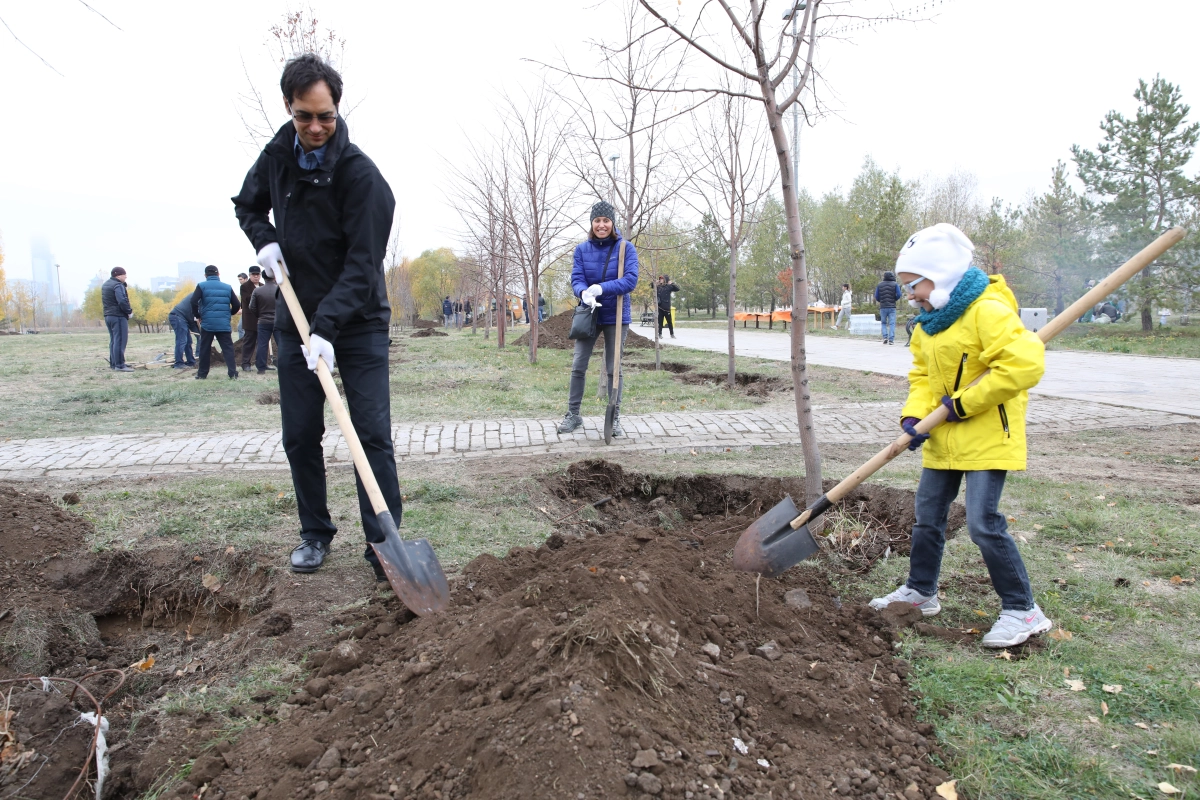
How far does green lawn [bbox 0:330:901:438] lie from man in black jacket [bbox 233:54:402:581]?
4.17 metres

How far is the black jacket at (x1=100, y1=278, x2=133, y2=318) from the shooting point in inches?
522

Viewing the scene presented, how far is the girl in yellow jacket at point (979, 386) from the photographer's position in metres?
2.64

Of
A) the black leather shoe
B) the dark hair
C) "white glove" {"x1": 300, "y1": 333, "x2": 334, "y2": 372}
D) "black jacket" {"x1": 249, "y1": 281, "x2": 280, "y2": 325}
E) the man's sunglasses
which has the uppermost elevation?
the dark hair

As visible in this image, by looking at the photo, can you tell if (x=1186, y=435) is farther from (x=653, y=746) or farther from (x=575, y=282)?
(x=653, y=746)

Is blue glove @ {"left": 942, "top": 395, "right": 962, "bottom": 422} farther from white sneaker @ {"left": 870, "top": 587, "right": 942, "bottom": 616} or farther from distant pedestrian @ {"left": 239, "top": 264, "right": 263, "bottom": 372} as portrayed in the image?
distant pedestrian @ {"left": 239, "top": 264, "right": 263, "bottom": 372}

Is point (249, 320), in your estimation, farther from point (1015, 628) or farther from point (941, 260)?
point (1015, 628)

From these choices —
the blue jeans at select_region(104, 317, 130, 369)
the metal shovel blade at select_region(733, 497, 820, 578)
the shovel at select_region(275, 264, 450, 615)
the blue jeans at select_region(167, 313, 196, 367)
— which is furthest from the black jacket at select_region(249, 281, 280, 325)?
the metal shovel blade at select_region(733, 497, 820, 578)

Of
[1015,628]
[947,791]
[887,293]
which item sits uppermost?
[887,293]

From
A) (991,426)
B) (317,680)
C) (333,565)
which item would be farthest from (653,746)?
(333,565)

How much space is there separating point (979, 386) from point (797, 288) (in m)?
1.29

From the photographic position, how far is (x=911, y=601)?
3.04 metres

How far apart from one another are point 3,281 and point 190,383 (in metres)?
48.1

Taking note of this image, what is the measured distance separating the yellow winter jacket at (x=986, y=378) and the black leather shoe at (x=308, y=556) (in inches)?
110

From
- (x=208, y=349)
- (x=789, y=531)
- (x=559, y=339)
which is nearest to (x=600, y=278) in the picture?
(x=789, y=531)
